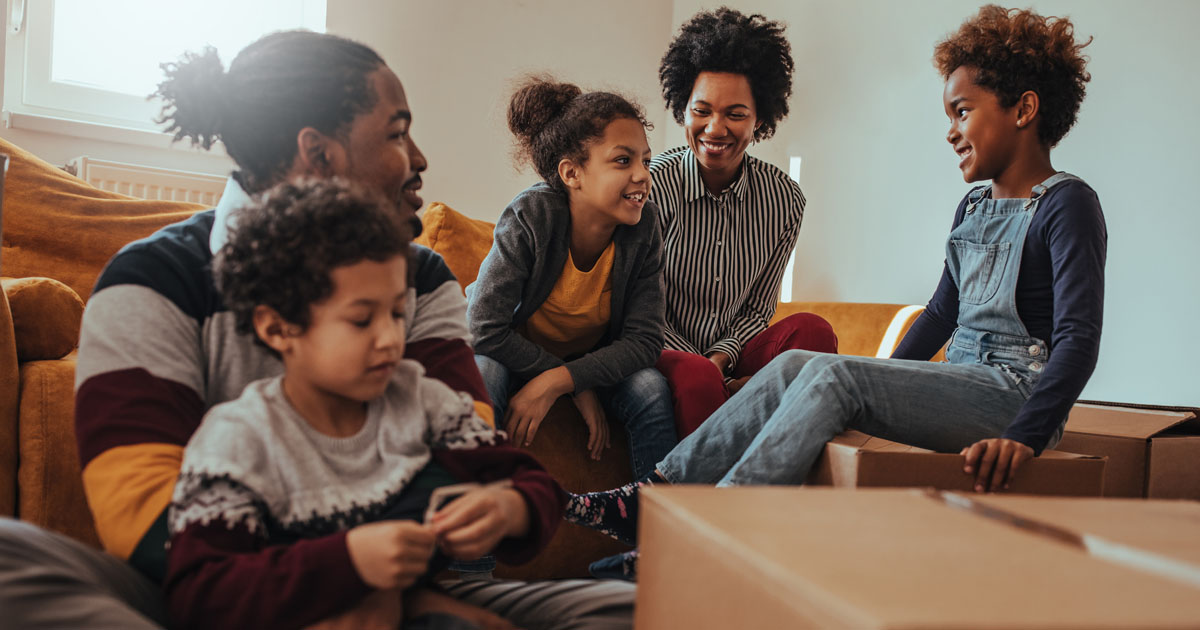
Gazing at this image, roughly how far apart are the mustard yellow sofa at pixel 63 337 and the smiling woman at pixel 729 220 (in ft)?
1.27

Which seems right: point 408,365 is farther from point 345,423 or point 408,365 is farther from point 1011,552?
point 1011,552

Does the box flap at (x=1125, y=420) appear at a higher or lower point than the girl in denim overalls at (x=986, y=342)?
lower

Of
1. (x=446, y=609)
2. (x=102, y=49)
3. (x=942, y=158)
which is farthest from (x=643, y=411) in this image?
(x=102, y=49)

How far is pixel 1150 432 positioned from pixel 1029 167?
57 centimetres

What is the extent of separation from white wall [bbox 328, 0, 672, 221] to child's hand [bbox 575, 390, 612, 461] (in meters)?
1.86

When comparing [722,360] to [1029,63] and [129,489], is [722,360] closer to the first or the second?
[1029,63]

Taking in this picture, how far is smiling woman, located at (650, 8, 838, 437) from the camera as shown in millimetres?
1967

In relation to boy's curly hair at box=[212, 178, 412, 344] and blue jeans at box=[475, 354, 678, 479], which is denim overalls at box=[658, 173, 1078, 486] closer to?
blue jeans at box=[475, 354, 678, 479]

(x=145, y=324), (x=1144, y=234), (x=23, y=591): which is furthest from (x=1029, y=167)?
(x=23, y=591)

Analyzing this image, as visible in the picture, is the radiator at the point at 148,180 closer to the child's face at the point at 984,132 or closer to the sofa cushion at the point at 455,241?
the sofa cushion at the point at 455,241

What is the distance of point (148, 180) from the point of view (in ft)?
9.57

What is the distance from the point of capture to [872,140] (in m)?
3.25

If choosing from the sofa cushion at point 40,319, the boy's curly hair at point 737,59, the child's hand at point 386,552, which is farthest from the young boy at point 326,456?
the boy's curly hair at point 737,59

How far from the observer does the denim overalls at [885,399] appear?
1.41 metres
